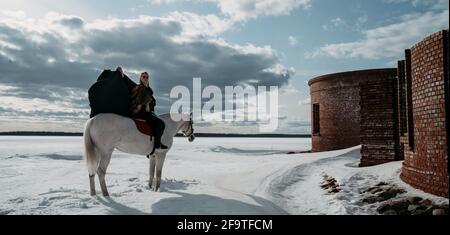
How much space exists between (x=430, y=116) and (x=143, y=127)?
536 cm

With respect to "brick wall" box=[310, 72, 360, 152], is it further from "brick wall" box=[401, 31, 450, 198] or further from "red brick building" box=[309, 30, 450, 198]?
"brick wall" box=[401, 31, 450, 198]

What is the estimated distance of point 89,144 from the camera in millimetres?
6297

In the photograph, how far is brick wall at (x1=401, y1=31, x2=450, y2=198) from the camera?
214 inches

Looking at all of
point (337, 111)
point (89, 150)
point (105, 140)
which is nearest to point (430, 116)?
point (105, 140)

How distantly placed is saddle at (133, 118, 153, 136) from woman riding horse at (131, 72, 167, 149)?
0.09 m

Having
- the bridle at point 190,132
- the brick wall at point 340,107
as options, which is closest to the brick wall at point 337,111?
the brick wall at point 340,107

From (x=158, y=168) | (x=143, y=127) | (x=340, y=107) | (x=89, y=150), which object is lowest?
(x=158, y=168)

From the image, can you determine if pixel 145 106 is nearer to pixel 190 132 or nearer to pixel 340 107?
pixel 190 132

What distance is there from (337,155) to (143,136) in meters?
8.09

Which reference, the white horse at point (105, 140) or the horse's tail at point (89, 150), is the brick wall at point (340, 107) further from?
the horse's tail at point (89, 150)

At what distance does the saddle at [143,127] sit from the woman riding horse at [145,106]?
0.09m

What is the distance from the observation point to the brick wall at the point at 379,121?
31.7ft

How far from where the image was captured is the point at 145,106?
23.0 feet
